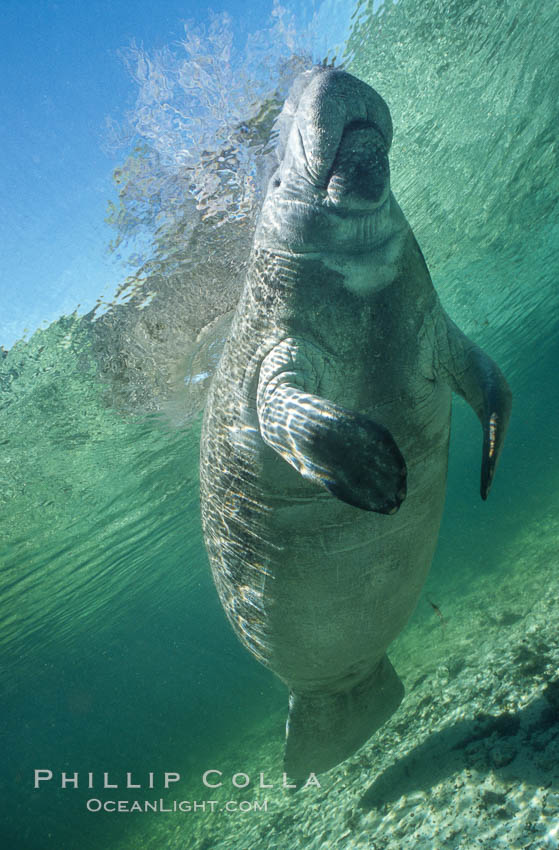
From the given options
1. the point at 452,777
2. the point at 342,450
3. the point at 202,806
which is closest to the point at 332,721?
the point at 452,777

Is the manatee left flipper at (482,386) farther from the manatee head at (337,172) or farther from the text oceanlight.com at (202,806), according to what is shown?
the text oceanlight.com at (202,806)

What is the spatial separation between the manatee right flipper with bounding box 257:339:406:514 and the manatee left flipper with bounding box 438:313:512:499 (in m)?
1.01

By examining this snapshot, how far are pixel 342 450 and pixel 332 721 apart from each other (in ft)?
10.7

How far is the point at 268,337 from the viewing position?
253 cm

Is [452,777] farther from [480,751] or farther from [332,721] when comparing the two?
[332,721]

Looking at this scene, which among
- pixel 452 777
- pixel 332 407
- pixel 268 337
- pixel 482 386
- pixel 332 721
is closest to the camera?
pixel 332 407

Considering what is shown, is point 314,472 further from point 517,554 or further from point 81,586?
point 81,586

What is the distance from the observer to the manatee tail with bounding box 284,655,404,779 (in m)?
4.02

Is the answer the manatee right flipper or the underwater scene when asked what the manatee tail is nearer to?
the underwater scene

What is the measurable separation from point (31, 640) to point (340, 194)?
2395 cm

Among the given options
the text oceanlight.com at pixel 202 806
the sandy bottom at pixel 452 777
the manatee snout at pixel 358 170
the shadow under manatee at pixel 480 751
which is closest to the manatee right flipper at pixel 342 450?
the manatee snout at pixel 358 170

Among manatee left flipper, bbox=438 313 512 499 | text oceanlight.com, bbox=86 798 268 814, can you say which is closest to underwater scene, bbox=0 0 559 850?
manatee left flipper, bbox=438 313 512 499

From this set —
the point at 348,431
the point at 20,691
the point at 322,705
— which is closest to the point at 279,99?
the point at 348,431

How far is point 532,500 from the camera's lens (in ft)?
77.3
